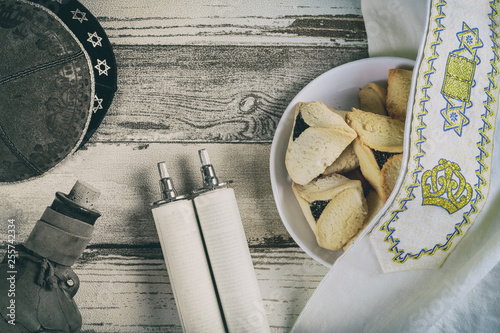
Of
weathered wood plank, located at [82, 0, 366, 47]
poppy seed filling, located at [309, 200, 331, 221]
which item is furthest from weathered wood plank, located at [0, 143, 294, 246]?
weathered wood plank, located at [82, 0, 366, 47]

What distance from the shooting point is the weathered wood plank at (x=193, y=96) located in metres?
0.74

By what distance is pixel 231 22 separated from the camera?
0.75m

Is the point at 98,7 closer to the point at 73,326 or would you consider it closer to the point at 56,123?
the point at 56,123

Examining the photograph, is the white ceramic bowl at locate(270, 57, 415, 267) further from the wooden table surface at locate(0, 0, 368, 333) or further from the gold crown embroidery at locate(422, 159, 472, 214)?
the gold crown embroidery at locate(422, 159, 472, 214)

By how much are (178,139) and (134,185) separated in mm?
138

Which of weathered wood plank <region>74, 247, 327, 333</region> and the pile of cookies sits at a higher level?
the pile of cookies

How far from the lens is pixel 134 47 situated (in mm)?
742

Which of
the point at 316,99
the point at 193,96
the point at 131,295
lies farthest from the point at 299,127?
the point at 131,295

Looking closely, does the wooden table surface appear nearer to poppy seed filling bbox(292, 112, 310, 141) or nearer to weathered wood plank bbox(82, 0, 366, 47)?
weathered wood plank bbox(82, 0, 366, 47)

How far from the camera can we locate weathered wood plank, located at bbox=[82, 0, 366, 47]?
29.2 inches

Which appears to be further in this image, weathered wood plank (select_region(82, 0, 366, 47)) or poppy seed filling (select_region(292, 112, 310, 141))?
weathered wood plank (select_region(82, 0, 366, 47))

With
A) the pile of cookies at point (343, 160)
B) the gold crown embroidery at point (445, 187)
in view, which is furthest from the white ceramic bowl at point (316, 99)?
the gold crown embroidery at point (445, 187)

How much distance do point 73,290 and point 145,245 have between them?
0.58ft

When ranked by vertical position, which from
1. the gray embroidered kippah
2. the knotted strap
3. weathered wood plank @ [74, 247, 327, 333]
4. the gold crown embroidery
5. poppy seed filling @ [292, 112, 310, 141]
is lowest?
weathered wood plank @ [74, 247, 327, 333]
